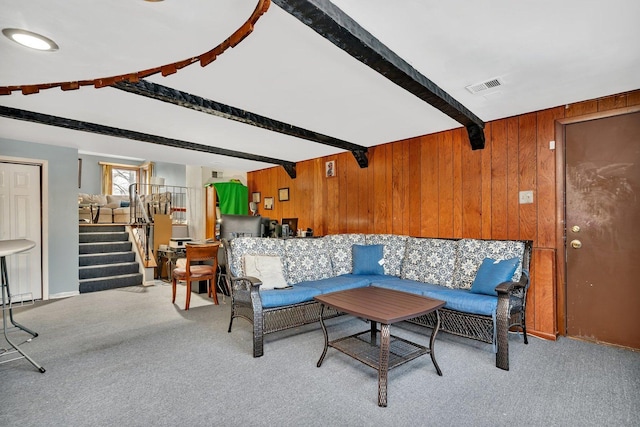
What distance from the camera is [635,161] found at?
2.91m

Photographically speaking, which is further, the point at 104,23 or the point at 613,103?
the point at 613,103

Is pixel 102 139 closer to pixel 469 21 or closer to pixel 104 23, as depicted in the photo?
pixel 104 23

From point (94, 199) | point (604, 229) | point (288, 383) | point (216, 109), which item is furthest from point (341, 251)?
point (94, 199)

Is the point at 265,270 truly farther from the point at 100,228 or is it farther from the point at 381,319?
the point at 100,228

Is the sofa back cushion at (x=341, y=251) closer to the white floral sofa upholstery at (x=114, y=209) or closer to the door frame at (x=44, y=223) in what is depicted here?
the door frame at (x=44, y=223)

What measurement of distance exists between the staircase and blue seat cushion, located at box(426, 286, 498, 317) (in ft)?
17.4

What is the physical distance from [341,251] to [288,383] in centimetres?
215

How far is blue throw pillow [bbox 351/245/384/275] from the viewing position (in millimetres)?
4062

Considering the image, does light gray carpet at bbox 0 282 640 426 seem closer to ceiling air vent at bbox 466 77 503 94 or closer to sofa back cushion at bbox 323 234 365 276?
sofa back cushion at bbox 323 234 365 276

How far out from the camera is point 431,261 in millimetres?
3697

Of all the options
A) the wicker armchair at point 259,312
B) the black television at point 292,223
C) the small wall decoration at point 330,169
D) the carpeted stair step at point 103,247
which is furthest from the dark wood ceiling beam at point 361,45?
the carpeted stair step at point 103,247

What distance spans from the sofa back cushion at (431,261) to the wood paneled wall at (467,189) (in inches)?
15.7

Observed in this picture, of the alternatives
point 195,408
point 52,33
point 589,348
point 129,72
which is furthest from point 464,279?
point 52,33

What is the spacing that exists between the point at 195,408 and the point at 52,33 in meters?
2.34
